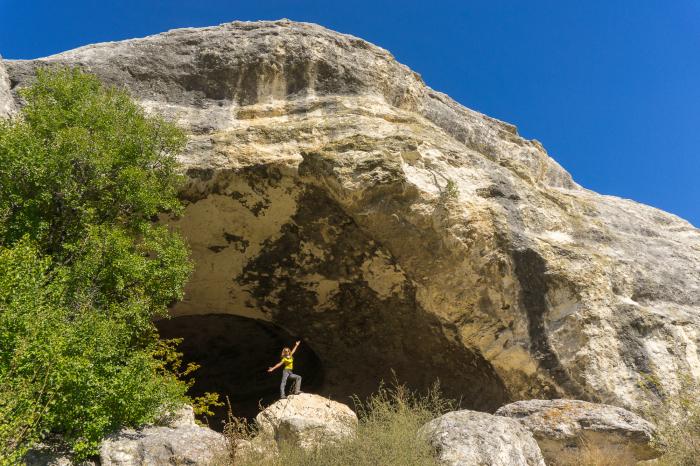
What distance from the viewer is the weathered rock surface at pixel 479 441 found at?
231 inches

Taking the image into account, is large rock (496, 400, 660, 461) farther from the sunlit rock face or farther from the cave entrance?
the cave entrance

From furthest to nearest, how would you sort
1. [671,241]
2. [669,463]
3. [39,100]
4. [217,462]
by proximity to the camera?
[671,241]
[39,100]
[669,463]
[217,462]

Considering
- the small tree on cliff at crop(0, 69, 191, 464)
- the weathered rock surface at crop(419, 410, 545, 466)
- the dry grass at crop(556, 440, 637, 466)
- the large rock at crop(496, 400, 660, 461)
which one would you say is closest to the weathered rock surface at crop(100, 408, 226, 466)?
the small tree on cliff at crop(0, 69, 191, 464)

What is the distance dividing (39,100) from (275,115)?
336cm

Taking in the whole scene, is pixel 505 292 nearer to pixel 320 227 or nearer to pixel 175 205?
pixel 320 227

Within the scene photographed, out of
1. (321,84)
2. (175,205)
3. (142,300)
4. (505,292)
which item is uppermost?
(321,84)

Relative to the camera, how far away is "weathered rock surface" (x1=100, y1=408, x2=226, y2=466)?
20.8ft

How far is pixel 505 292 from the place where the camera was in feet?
30.8

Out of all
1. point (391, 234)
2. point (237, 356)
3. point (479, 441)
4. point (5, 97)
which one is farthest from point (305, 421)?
point (237, 356)

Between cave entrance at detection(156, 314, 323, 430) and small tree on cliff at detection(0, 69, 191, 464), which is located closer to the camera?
small tree on cliff at detection(0, 69, 191, 464)

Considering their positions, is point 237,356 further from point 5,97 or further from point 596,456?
point 596,456

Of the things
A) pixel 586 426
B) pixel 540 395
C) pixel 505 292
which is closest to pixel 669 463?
pixel 586 426

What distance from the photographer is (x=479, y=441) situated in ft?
19.7

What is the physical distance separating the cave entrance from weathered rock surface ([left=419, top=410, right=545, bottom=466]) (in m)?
6.45
